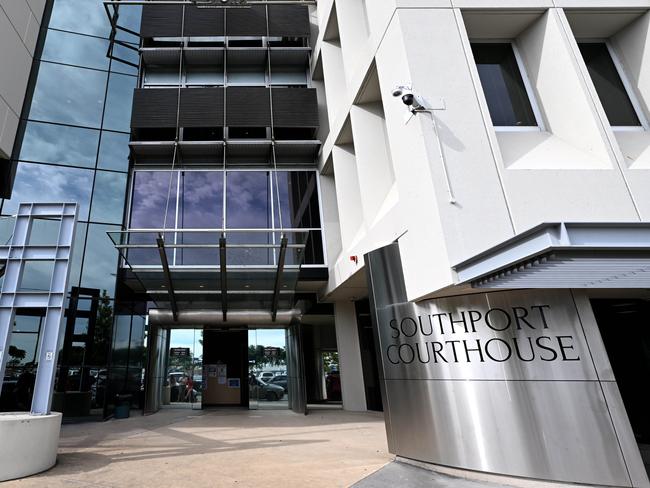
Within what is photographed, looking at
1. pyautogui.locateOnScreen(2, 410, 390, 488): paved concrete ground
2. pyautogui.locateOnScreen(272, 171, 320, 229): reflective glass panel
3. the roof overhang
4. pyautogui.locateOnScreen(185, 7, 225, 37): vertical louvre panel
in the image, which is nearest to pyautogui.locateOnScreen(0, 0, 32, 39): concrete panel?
pyautogui.locateOnScreen(185, 7, 225, 37): vertical louvre panel

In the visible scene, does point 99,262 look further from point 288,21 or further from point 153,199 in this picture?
point 288,21

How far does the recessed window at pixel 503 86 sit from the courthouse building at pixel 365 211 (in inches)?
2.0

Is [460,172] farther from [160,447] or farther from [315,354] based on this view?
[315,354]

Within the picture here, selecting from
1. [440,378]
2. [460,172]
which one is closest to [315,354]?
[440,378]

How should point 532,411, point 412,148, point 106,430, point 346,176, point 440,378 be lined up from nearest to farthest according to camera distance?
point 532,411
point 440,378
point 412,148
point 106,430
point 346,176

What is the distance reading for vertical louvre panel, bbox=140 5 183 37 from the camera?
18.0 meters

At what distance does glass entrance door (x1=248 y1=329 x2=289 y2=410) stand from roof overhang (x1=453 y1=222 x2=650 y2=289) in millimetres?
12741

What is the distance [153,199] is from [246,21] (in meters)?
9.92

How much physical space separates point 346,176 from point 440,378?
8.53 meters

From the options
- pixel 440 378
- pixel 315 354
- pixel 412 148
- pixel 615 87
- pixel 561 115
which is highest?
pixel 615 87

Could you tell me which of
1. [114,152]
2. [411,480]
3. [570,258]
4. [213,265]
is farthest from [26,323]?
[570,258]

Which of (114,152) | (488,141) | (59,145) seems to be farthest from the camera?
(114,152)

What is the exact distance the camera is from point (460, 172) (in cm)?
680

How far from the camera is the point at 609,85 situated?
8.51 m
